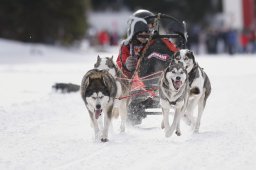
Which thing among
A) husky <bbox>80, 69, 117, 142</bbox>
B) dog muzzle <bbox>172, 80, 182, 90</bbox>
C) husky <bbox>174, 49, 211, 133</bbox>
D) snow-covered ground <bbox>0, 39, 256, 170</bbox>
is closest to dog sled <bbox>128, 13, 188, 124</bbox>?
snow-covered ground <bbox>0, 39, 256, 170</bbox>

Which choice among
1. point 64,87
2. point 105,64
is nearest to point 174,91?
point 105,64

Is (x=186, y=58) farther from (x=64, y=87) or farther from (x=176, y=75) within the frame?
(x=64, y=87)

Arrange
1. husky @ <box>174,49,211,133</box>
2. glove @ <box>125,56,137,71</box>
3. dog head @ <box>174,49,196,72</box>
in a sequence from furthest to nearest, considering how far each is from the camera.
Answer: glove @ <box>125,56,137,71</box>, husky @ <box>174,49,211,133</box>, dog head @ <box>174,49,196,72</box>

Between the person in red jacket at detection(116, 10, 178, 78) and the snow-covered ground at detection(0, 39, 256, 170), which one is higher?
the person in red jacket at detection(116, 10, 178, 78)

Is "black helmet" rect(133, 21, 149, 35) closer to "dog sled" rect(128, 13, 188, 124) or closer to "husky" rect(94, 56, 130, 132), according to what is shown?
"dog sled" rect(128, 13, 188, 124)

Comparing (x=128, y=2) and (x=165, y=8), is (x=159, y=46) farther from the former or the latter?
(x=128, y=2)

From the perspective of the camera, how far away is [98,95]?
824 cm

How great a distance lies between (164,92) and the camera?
865cm

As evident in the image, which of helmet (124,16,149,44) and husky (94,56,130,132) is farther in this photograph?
helmet (124,16,149,44)

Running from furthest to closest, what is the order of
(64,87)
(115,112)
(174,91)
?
(64,87), (115,112), (174,91)

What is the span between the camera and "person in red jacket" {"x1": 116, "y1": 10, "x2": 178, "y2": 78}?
32.0 ft

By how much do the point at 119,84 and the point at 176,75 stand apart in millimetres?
1125

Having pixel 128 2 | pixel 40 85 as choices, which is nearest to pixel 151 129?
pixel 40 85

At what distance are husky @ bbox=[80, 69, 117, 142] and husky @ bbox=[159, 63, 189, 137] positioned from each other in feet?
1.98
